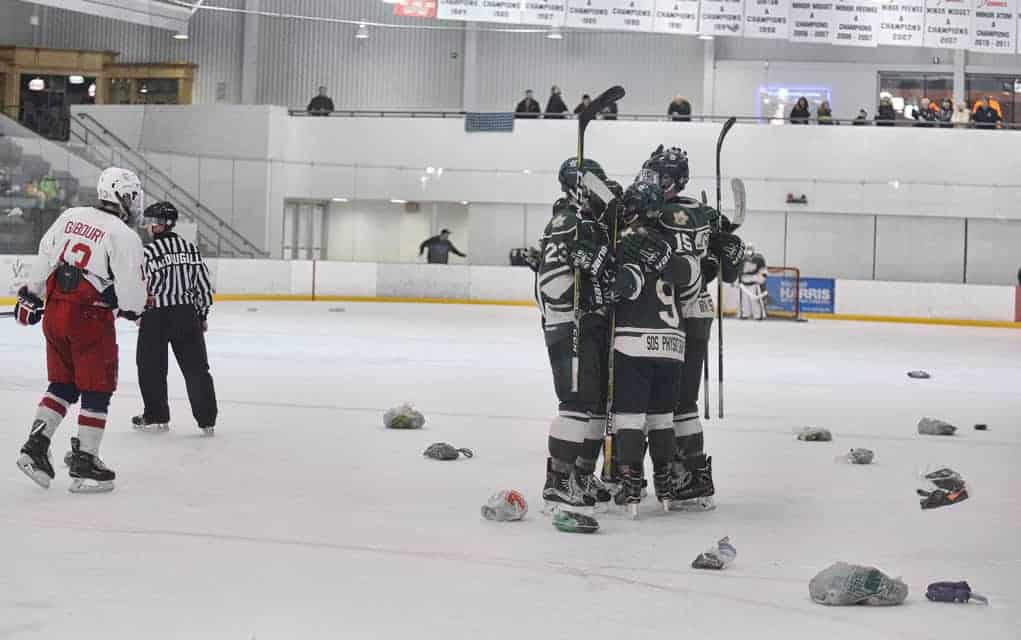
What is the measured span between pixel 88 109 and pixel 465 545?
2667cm

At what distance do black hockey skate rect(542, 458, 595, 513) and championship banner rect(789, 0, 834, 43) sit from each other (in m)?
14.8

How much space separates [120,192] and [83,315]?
0.58m

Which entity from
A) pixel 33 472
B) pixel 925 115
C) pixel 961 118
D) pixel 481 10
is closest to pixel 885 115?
pixel 925 115

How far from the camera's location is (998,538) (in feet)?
19.7

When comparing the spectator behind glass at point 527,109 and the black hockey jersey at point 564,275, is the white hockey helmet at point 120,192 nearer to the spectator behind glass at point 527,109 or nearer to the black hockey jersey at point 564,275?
the black hockey jersey at point 564,275

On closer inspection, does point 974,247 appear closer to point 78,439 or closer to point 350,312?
point 350,312

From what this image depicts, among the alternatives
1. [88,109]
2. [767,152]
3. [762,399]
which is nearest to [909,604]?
[762,399]

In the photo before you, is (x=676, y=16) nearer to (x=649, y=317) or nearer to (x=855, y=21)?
(x=855, y=21)

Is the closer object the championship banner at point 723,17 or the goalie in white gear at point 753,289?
the championship banner at point 723,17

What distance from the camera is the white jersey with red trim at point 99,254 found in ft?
21.7

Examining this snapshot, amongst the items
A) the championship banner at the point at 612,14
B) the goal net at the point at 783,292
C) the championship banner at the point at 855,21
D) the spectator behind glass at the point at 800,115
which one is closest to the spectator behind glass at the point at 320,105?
the spectator behind glass at the point at 800,115

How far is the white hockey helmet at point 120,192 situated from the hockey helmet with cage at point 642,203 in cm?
217

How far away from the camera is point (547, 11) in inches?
776

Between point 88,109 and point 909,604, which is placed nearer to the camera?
point 909,604
